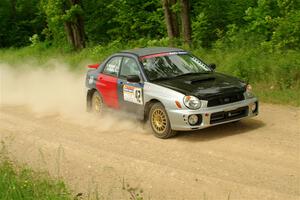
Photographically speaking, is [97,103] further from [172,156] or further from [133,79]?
[172,156]

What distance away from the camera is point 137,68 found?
10.8m

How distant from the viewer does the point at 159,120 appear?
10016mm

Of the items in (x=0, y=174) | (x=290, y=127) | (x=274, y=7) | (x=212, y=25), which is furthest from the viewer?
(x=212, y=25)

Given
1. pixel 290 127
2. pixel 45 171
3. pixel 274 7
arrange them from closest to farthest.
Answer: pixel 45 171
pixel 290 127
pixel 274 7

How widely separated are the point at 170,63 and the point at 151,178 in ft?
12.2

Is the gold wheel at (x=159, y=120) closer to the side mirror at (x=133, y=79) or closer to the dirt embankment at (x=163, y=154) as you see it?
the dirt embankment at (x=163, y=154)

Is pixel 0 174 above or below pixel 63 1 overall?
below

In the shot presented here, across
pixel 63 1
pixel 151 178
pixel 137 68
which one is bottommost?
pixel 151 178

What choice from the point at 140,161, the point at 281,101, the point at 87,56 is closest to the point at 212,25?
the point at 87,56

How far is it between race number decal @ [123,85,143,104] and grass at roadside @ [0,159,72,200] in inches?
121

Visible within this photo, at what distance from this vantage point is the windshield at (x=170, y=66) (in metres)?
10.5

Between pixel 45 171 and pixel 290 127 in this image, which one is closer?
pixel 45 171

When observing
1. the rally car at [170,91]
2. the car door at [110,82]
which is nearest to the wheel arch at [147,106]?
the rally car at [170,91]

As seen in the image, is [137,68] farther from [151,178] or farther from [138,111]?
[151,178]
